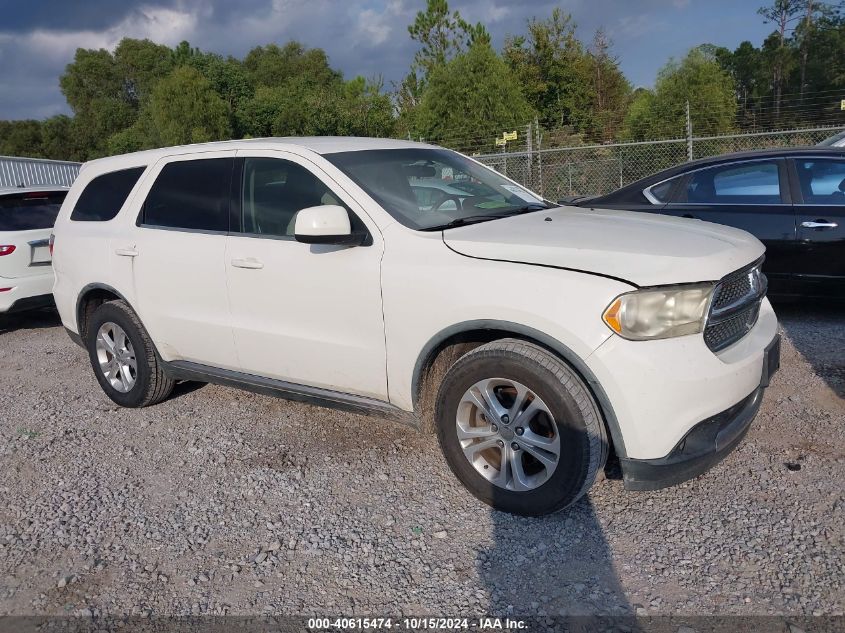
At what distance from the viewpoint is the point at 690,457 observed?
9.43ft

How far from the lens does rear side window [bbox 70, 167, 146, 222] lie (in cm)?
477

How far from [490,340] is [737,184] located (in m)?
3.89

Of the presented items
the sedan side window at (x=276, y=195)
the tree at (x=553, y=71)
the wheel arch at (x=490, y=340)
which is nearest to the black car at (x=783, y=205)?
the sedan side window at (x=276, y=195)

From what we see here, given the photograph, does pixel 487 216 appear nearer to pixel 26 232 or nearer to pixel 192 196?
pixel 192 196

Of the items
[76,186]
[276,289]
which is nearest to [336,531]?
[276,289]

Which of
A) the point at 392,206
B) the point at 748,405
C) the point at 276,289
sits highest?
the point at 392,206

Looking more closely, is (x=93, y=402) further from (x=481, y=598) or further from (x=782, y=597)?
(x=782, y=597)

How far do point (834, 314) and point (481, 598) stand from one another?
518 cm

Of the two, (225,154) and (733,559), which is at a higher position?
Answer: (225,154)

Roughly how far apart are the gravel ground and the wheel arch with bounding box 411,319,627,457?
51 cm

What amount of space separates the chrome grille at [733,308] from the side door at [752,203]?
8.87 ft

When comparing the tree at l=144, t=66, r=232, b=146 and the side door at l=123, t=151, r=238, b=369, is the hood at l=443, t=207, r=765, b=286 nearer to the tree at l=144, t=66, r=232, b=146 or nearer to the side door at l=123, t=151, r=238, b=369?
the side door at l=123, t=151, r=238, b=369

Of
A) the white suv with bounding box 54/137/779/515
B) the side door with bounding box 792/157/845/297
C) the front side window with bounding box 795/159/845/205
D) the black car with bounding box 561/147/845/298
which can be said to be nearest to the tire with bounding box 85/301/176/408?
the white suv with bounding box 54/137/779/515

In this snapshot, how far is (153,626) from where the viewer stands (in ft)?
8.55
